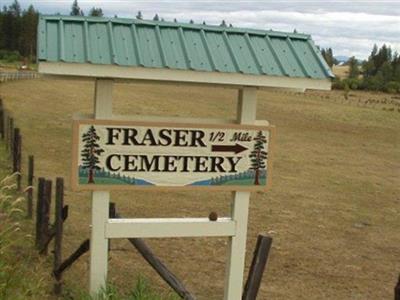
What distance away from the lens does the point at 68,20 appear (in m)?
4.96

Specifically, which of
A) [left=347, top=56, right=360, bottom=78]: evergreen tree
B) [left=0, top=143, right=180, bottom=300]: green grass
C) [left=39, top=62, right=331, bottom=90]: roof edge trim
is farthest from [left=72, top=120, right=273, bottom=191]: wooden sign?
[left=347, top=56, right=360, bottom=78]: evergreen tree

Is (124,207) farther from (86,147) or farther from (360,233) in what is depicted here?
(86,147)

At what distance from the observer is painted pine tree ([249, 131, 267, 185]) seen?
545 cm

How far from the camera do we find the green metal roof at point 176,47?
15.7 feet

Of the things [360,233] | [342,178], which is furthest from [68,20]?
[342,178]

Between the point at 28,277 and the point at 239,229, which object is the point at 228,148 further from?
the point at 28,277

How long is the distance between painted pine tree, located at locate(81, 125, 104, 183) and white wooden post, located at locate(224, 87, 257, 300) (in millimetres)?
1231

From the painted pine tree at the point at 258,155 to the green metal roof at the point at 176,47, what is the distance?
0.62 m

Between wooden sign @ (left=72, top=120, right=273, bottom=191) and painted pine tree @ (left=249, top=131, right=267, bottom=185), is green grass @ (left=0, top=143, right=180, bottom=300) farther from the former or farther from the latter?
painted pine tree @ (left=249, top=131, right=267, bottom=185)

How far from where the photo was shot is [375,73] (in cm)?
10850

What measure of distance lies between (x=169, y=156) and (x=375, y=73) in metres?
108

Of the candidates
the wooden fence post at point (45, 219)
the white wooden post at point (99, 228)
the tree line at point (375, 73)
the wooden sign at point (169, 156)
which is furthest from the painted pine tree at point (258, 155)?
the tree line at point (375, 73)

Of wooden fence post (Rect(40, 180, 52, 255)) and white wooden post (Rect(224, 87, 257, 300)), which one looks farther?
wooden fence post (Rect(40, 180, 52, 255))

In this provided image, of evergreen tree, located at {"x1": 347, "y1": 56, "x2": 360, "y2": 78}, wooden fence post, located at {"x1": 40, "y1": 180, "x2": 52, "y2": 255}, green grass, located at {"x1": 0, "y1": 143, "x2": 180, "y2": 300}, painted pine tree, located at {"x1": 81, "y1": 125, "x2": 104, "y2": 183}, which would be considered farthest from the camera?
evergreen tree, located at {"x1": 347, "y1": 56, "x2": 360, "y2": 78}
